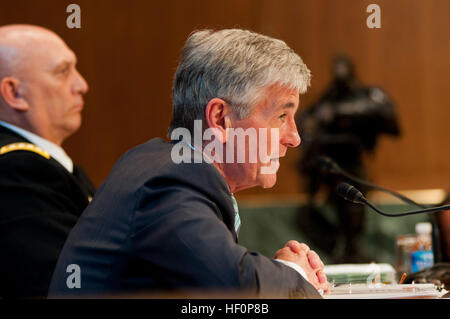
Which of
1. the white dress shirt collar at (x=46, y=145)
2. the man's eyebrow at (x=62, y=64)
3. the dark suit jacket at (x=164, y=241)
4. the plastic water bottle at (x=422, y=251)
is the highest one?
the man's eyebrow at (x=62, y=64)

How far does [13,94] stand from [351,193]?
4.56 ft

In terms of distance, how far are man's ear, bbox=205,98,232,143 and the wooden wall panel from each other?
3.87 meters

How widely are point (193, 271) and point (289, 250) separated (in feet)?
0.99

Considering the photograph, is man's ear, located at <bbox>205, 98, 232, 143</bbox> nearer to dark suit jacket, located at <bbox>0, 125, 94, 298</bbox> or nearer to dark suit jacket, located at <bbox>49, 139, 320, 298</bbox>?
dark suit jacket, located at <bbox>49, 139, 320, 298</bbox>

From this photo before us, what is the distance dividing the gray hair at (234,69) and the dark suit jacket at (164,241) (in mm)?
159

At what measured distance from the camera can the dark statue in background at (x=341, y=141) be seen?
399cm

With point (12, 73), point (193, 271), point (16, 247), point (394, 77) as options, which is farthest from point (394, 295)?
point (394, 77)

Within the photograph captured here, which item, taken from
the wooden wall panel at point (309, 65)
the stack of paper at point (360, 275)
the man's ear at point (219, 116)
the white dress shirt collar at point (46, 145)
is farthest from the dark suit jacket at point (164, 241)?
the wooden wall panel at point (309, 65)

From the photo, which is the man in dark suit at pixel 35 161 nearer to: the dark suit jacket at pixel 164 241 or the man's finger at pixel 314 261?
the dark suit jacket at pixel 164 241

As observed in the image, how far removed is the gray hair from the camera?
120cm

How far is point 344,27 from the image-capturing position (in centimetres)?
527

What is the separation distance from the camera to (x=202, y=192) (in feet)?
3.48

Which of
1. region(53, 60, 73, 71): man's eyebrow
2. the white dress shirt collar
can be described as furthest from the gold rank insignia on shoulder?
region(53, 60, 73, 71): man's eyebrow

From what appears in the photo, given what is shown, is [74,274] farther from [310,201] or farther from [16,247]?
[310,201]
